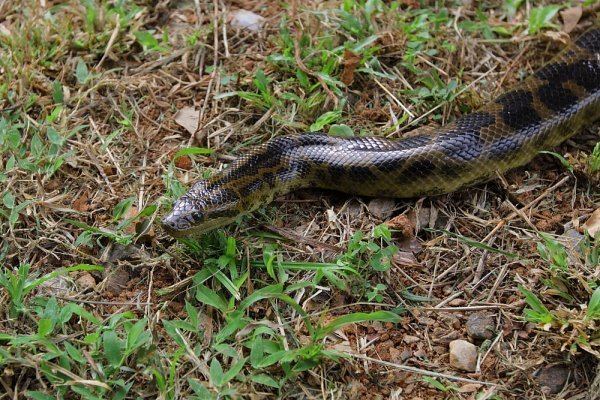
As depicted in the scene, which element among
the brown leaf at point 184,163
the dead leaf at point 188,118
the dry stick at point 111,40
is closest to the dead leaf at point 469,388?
the brown leaf at point 184,163

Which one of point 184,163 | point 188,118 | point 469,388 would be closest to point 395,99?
point 188,118

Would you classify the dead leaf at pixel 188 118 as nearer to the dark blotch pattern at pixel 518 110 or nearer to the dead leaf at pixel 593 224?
the dark blotch pattern at pixel 518 110

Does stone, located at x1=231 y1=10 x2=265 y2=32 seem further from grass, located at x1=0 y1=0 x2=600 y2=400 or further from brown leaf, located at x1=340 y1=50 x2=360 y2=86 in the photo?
brown leaf, located at x1=340 y1=50 x2=360 y2=86

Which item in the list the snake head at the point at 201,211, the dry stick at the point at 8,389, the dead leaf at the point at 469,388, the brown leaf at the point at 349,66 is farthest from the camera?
the brown leaf at the point at 349,66

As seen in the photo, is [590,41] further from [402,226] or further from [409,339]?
[409,339]

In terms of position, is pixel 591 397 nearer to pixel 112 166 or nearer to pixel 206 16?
pixel 112 166

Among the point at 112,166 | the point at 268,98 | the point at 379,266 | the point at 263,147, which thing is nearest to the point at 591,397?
the point at 379,266
